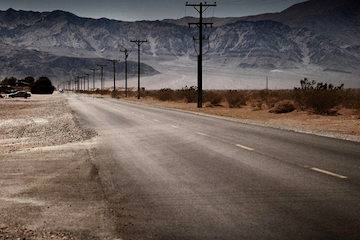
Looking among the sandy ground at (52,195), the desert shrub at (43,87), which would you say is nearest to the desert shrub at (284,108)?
the sandy ground at (52,195)

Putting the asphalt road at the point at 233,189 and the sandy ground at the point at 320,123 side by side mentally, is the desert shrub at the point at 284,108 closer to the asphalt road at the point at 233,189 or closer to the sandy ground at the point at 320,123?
the sandy ground at the point at 320,123

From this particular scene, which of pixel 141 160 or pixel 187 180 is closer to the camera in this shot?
pixel 187 180

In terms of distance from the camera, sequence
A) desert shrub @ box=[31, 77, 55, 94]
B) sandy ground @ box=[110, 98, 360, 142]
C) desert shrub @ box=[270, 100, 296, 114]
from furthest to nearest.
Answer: desert shrub @ box=[31, 77, 55, 94], desert shrub @ box=[270, 100, 296, 114], sandy ground @ box=[110, 98, 360, 142]

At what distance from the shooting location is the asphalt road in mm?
6777

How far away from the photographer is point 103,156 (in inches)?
563

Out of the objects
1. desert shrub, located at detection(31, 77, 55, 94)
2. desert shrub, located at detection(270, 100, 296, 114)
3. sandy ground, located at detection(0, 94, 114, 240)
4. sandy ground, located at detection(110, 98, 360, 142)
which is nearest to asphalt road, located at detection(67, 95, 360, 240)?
sandy ground, located at detection(0, 94, 114, 240)

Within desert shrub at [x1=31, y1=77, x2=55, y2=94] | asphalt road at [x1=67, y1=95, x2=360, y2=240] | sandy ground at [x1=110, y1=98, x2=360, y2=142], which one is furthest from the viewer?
desert shrub at [x1=31, y1=77, x2=55, y2=94]

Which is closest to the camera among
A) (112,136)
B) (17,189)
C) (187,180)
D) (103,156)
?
(17,189)

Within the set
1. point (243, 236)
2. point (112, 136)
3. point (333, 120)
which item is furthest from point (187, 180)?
point (333, 120)

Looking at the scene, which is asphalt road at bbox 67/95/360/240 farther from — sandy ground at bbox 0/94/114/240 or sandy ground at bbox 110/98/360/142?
sandy ground at bbox 110/98/360/142

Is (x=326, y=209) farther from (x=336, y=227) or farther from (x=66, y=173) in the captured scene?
(x=66, y=173)

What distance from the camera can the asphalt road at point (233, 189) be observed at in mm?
6777

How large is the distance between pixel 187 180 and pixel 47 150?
6.87 meters

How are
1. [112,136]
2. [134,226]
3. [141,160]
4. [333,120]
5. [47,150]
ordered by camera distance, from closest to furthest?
[134,226]
[141,160]
[47,150]
[112,136]
[333,120]
